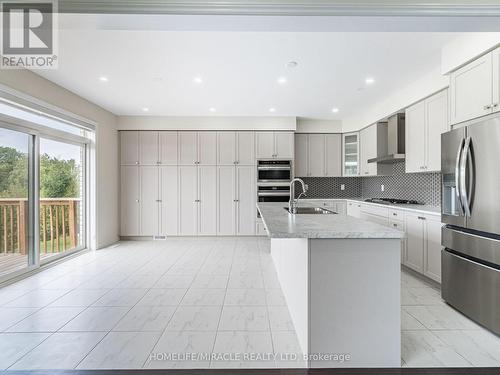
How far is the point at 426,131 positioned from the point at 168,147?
4704 millimetres

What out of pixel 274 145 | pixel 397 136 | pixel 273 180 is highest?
pixel 274 145

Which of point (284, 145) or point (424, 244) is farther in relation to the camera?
point (284, 145)

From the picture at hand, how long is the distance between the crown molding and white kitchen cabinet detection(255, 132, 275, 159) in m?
4.10

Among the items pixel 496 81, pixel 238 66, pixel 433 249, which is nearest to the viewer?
pixel 496 81

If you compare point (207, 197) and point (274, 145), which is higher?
point (274, 145)

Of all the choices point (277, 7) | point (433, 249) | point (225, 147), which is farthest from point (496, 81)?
point (225, 147)

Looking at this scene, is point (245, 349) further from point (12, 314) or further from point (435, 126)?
point (435, 126)

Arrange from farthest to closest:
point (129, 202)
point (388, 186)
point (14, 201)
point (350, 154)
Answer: point (350, 154) < point (129, 202) < point (388, 186) < point (14, 201)

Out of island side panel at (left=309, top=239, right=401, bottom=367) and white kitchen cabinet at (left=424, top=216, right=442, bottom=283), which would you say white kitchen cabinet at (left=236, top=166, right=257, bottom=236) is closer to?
white kitchen cabinet at (left=424, top=216, right=442, bottom=283)

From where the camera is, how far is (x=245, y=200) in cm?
555

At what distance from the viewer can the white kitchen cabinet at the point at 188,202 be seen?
5.54m

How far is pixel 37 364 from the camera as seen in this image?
175 cm

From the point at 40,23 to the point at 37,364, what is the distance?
2.64 metres
